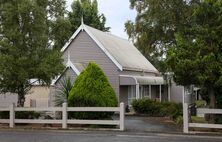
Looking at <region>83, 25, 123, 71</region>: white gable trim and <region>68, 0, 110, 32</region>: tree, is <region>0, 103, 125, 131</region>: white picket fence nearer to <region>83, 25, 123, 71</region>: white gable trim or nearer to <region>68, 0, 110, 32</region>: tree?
<region>83, 25, 123, 71</region>: white gable trim

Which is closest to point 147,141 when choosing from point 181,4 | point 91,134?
point 91,134

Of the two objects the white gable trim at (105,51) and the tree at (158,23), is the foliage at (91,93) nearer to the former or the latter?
the tree at (158,23)

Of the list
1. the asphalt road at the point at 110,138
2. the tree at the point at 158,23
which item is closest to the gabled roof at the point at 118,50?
the tree at the point at 158,23

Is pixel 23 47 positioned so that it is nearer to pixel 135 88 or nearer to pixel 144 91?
pixel 135 88

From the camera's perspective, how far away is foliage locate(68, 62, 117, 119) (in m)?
21.4

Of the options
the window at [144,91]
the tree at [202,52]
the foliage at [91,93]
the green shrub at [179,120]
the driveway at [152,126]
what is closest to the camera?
the tree at [202,52]

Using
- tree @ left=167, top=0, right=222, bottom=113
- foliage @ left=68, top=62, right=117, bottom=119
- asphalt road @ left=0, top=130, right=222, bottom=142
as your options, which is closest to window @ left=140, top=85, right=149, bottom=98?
foliage @ left=68, top=62, right=117, bottom=119

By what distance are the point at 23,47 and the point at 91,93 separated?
14.7 ft

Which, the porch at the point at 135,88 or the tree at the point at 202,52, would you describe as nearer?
the tree at the point at 202,52

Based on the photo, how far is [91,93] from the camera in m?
21.5

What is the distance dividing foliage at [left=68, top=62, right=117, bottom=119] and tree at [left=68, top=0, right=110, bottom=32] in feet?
116

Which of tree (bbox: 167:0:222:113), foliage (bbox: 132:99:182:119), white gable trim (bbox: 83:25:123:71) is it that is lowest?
foliage (bbox: 132:99:182:119)

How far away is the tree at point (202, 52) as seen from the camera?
18361mm

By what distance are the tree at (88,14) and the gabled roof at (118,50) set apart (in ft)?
47.0
